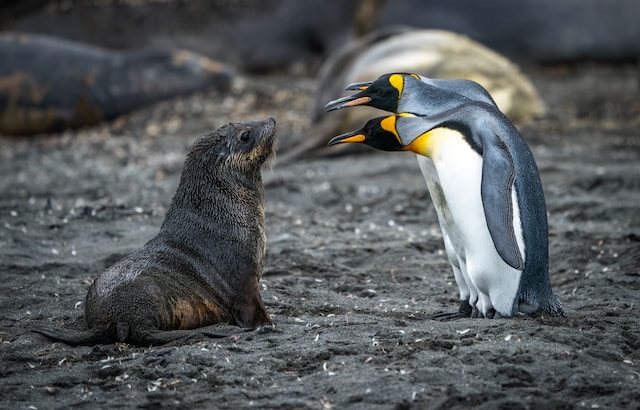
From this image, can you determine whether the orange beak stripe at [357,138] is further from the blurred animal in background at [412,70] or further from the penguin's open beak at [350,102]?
the blurred animal in background at [412,70]

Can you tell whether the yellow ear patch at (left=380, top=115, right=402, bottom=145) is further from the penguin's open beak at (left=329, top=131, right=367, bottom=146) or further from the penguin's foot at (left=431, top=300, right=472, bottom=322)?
the penguin's foot at (left=431, top=300, right=472, bottom=322)

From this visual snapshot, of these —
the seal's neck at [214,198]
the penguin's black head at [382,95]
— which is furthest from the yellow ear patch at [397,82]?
the seal's neck at [214,198]

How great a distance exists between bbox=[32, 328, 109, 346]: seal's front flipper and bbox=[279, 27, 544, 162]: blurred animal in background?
4.72 meters

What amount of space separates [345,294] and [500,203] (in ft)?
3.60

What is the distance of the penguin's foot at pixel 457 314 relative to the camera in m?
4.27

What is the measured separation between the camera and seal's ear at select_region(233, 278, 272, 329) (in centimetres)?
425

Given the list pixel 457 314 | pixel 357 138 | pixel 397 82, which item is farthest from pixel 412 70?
pixel 457 314

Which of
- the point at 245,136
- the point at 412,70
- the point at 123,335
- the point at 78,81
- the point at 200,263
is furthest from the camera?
the point at 78,81

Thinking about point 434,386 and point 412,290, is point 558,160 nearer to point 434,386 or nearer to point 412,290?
point 412,290

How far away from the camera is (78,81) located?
11461 mm

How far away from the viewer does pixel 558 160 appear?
323 inches

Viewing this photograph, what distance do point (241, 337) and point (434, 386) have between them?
36.6 inches

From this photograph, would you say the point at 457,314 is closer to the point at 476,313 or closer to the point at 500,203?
the point at 476,313

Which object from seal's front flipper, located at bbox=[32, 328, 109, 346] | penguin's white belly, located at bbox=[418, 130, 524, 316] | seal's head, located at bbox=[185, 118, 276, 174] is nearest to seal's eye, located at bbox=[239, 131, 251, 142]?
seal's head, located at bbox=[185, 118, 276, 174]
